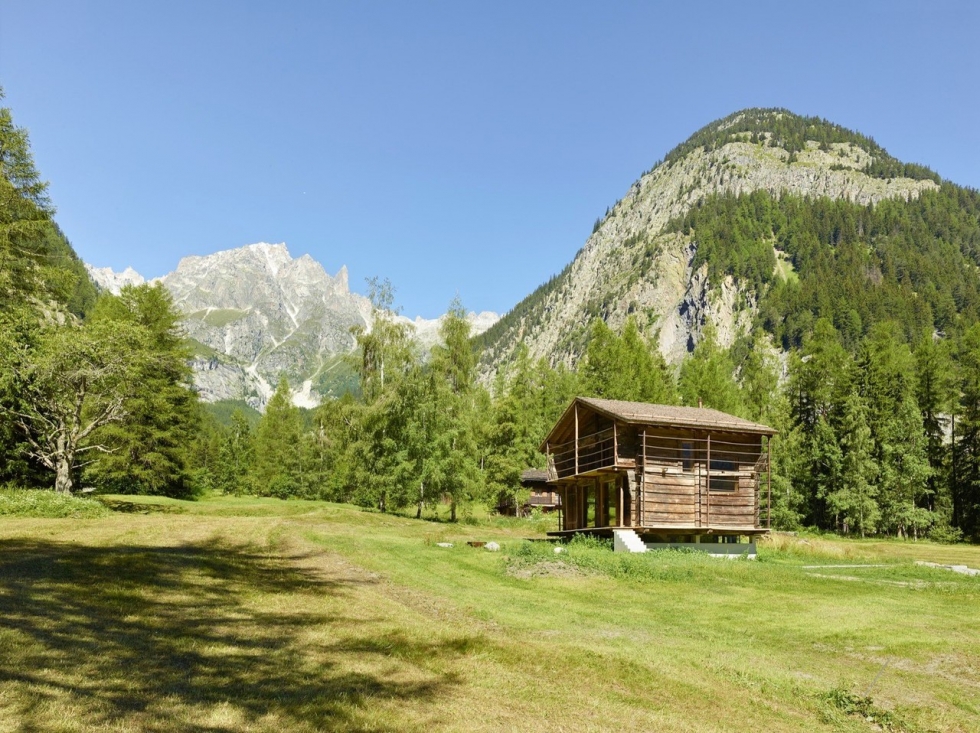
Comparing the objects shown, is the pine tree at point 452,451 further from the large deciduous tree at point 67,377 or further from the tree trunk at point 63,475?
the tree trunk at point 63,475

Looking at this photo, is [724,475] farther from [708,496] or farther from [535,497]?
[535,497]

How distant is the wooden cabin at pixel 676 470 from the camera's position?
30000mm

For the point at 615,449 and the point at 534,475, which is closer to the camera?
the point at 615,449

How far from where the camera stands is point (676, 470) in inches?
1214

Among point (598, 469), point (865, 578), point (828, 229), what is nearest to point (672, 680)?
point (865, 578)

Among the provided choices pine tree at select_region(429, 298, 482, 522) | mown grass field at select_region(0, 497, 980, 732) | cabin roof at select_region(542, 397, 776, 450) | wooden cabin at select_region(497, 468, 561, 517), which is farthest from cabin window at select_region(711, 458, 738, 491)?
wooden cabin at select_region(497, 468, 561, 517)

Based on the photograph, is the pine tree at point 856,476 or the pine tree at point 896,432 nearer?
the pine tree at point 856,476

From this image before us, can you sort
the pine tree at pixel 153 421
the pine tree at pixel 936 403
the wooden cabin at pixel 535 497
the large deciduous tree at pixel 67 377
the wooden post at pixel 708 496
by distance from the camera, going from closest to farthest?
the large deciduous tree at pixel 67 377, the wooden post at pixel 708 496, the pine tree at pixel 153 421, the pine tree at pixel 936 403, the wooden cabin at pixel 535 497

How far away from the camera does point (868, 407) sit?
184 feet

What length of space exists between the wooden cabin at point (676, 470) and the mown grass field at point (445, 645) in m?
9.45

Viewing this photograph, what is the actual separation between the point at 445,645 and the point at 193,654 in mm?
3526

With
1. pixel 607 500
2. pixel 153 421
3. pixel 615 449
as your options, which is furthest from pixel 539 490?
pixel 615 449

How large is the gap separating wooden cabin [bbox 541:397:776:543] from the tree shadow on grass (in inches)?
766

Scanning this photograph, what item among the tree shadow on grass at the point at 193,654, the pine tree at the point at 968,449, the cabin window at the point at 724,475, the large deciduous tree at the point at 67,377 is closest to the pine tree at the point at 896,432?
the pine tree at the point at 968,449
